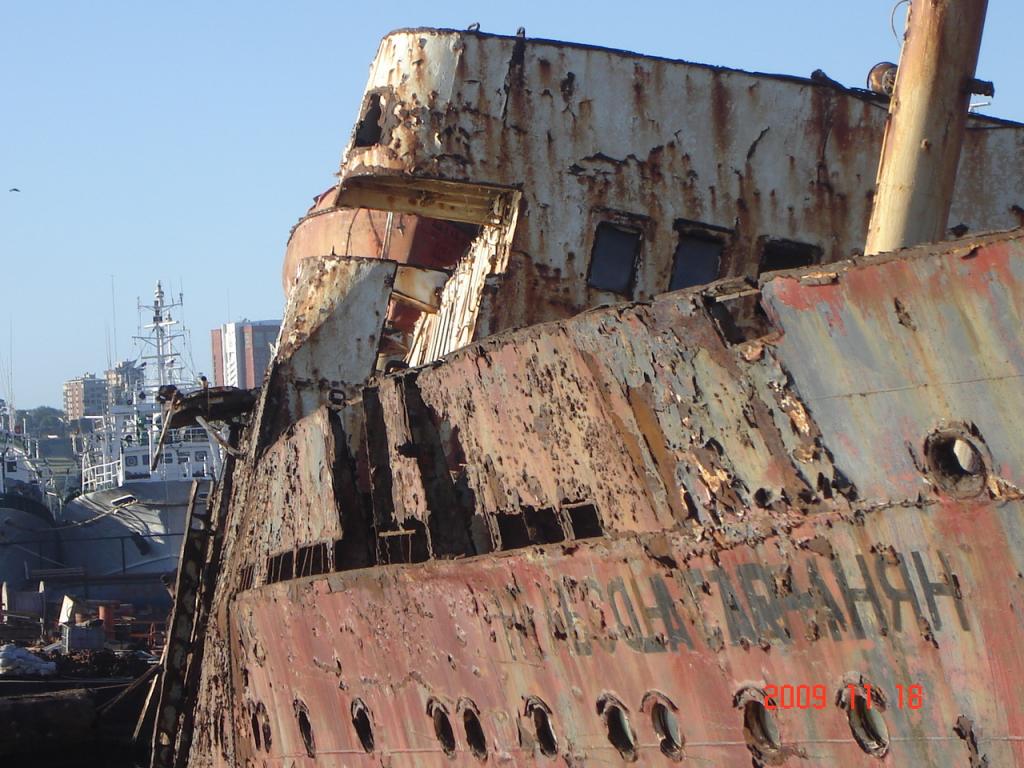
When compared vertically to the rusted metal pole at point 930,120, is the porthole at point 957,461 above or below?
below

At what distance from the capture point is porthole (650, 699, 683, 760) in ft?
19.1

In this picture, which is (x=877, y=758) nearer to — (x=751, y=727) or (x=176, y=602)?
(x=751, y=727)

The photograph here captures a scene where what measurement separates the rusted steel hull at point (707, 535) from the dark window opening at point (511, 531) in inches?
0.4

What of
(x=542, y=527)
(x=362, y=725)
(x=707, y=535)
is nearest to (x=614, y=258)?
(x=542, y=527)

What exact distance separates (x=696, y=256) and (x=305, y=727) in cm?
392

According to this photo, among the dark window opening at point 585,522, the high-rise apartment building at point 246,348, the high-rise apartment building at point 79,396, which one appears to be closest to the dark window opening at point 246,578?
the dark window opening at point 585,522

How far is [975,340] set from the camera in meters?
4.62

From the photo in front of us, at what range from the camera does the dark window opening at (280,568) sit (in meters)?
9.63

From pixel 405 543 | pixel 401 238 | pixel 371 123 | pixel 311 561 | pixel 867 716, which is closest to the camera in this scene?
pixel 867 716

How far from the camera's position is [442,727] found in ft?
24.4

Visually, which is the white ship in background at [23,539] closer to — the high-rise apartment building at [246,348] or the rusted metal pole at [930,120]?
the rusted metal pole at [930,120]

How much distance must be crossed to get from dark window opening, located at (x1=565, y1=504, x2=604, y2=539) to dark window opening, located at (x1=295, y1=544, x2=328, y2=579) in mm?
2704

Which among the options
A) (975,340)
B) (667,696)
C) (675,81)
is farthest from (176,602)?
(975,340)
